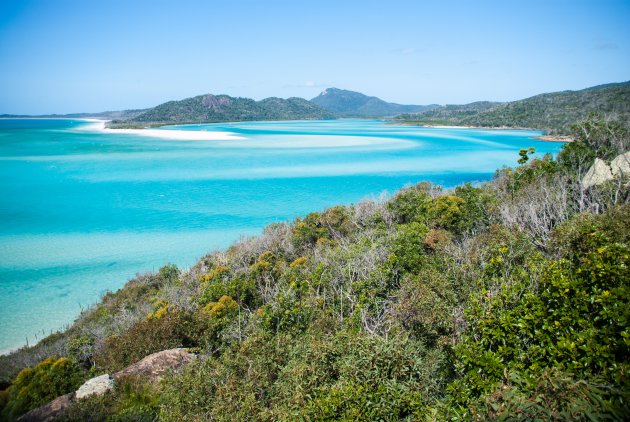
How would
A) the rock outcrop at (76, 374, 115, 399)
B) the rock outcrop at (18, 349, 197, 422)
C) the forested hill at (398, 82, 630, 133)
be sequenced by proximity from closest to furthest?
the rock outcrop at (18, 349, 197, 422) → the rock outcrop at (76, 374, 115, 399) → the forested hill at (398, 82, 630, 133)

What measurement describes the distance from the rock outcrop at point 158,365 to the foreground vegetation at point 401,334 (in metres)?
0.42

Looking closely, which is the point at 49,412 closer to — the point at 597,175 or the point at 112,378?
the point at 112,378

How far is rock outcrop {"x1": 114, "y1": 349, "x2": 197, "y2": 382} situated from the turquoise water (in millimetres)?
9681

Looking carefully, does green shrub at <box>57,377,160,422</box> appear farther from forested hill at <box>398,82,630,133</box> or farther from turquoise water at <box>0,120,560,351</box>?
forested hill at <box>398,82,630,133</box>

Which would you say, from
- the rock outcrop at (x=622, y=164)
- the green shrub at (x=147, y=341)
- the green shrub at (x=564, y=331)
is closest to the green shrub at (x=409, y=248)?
the green shrub at (x=564, y=331)

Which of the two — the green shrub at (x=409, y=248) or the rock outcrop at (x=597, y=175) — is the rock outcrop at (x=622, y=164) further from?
the green shrub at (x=409, y=248)

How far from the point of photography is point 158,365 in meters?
8.71

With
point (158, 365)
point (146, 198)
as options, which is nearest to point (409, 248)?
point (158, 365)

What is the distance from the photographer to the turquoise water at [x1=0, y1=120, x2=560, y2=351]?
19.5m

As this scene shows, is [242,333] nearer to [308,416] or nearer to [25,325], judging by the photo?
[308,416]

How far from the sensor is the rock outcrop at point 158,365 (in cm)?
829

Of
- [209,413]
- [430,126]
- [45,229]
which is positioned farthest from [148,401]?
[430,126]

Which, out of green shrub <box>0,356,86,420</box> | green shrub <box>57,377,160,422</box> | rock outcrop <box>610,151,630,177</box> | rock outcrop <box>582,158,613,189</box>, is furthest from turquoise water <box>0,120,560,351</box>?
rock outcrop <box>610,151,630,177</box>

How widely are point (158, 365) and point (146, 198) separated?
32.8 m
